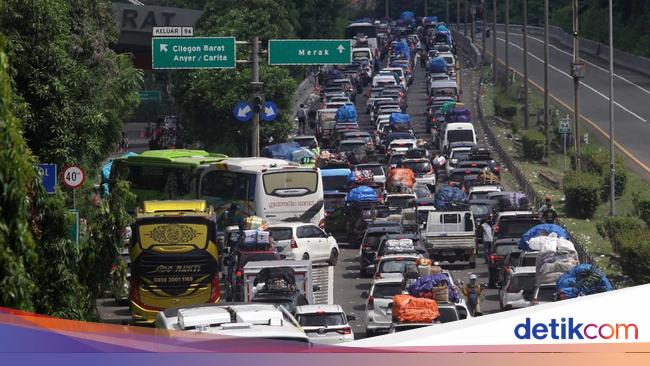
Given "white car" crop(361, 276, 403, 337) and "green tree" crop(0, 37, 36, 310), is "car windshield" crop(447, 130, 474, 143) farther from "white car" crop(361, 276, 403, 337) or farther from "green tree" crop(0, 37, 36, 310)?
"green tree" crop(0, 37, 36, 310)

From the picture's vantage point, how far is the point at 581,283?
2684cm

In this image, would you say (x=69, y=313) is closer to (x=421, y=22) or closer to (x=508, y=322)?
(x=508, y=322)

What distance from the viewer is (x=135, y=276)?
103 ft

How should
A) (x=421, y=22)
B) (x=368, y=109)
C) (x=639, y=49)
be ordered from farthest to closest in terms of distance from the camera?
(x=421, y=22)
(x=639, y=49)
(x=368, y=109)

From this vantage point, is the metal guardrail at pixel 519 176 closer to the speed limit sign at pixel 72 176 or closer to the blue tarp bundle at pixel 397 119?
the blue tarp bundle at pixel 397 119

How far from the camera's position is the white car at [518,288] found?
3158 cm

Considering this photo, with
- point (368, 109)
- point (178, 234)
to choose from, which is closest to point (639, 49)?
point (368, 109)

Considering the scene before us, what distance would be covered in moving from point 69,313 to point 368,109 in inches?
2869

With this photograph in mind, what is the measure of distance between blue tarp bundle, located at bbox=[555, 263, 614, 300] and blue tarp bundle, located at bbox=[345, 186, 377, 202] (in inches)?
869

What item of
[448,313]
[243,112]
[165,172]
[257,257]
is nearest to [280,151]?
[165,172]

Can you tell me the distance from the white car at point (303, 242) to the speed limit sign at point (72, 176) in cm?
954

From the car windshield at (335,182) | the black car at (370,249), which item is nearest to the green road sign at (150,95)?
the car windshield at (335,182)

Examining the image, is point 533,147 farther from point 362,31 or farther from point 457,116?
point 362,31

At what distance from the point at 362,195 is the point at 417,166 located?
362 inches
